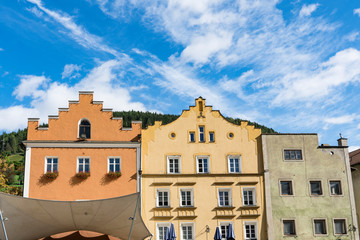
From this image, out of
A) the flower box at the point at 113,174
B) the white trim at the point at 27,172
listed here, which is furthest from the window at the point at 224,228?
the white trim at the point at 27,172

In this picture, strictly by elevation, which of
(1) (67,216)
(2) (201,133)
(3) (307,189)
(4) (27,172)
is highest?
(2) (201,133)

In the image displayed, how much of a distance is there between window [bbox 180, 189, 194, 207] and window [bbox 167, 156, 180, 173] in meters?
1.85

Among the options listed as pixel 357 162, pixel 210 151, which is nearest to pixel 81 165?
pixel 210 151

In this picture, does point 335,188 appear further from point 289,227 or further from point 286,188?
point 289,227

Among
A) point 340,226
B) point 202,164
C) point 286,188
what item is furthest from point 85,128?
point 340,226

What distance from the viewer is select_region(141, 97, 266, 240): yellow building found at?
3300 centimetres

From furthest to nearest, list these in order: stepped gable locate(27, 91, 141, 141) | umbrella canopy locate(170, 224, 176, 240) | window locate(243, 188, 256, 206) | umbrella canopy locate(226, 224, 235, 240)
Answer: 1. window locate(243, 188, 256, 206)
2. stepped gable locate(27, 91, 141, 141)
3. umbrella canopy locate(226, 224, 235, 240)
4. umbrella canopy locate(170, 224, 176, 240)

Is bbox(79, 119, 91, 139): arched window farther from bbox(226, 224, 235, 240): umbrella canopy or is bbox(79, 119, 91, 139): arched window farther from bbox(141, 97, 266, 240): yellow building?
bbox(226, 224, 235, 240): umbrella canopy

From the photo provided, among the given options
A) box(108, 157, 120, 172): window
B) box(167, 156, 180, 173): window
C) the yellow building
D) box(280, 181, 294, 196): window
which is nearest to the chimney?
box(280, 181, 294, 196): window

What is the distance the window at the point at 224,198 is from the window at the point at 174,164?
4.16 m

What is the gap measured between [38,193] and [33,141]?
4.27 meters

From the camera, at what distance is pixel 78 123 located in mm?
33938

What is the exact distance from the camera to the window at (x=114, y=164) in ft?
110

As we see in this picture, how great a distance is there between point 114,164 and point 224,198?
32.0 ft
